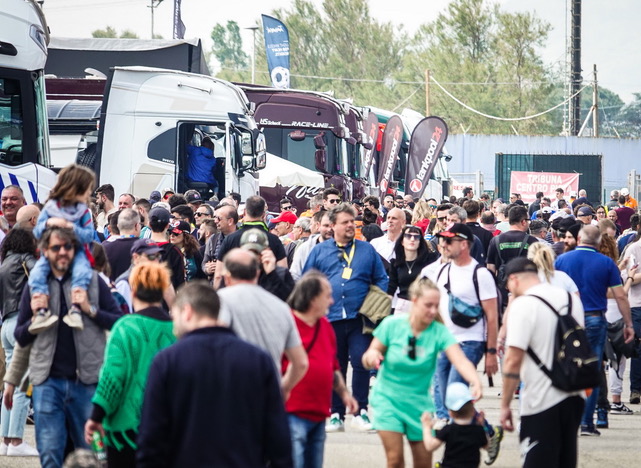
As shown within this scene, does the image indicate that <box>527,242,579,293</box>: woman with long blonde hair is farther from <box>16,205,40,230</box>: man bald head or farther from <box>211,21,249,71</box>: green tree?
<box>211,21,249,71</box>: green tree

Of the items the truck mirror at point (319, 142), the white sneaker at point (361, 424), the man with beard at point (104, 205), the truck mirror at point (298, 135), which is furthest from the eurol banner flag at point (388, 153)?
the white sneaker at point (361, 424)

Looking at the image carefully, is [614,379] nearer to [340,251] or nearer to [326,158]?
[340,251]

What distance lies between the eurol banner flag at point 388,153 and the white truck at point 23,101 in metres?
17.6

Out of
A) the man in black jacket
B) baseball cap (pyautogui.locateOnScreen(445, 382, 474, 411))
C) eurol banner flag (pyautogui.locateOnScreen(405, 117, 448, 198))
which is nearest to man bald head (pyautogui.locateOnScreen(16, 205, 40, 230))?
baseball cap (pyautogui.locateOnScreen(445, 382, 474, 411))

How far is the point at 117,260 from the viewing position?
981 centimetres

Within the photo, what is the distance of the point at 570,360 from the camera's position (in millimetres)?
6992

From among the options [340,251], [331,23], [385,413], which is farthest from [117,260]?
[331,23]

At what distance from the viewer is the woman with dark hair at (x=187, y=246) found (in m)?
11.5

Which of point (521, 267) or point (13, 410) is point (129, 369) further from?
point (13, 410)

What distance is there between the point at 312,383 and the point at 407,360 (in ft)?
2.36

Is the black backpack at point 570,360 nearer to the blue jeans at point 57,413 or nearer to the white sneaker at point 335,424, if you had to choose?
the blue jeans at point 57,413

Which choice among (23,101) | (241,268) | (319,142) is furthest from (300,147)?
(241,268)

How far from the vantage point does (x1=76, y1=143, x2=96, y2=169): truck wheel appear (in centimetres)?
2329

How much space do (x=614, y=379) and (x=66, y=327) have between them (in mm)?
6934
